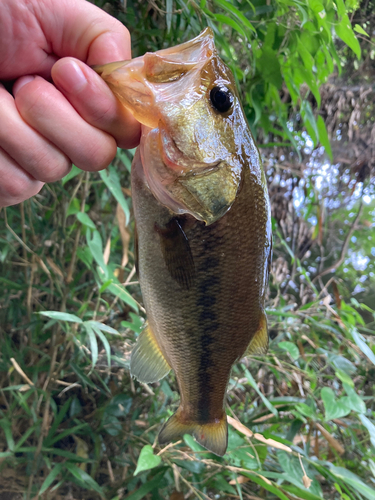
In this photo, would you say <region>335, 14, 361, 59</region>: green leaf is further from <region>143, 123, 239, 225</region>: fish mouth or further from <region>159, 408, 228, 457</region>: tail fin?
<region>159, 408, 228, 457</region>: tail fin

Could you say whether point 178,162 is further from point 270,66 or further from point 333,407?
point 333,407

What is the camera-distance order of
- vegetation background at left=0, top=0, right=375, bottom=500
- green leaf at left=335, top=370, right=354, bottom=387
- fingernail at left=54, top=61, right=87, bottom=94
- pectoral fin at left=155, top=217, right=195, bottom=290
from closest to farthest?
fingernail at left=54, top=61, right=87, bottom=94 → pectoral fin at left=155, top=217, right=195, bottom=290 → vegetation background at left=0, top=0, right=375, bottom=500 → green leaf at left=335, top=370, right=354, bottom=387

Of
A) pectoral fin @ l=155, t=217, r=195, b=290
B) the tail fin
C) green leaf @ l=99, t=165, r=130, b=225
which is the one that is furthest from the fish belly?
green leaf @ l=99, t=165, r=130, b=225

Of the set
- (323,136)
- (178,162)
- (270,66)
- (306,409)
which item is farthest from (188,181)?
(306,409)

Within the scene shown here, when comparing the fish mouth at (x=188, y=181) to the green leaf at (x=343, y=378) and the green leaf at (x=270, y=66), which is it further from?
the green leaf at (x=343, y=378)

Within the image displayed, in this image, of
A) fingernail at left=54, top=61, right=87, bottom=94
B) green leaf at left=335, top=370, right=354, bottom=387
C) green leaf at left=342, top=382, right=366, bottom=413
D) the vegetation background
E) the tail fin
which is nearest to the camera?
fingernail at left=54, top=61, right=87, bottom=94

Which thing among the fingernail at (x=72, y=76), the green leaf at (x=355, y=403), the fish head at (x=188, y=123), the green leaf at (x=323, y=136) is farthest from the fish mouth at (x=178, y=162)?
the green leaf at (x=355, y=403)
